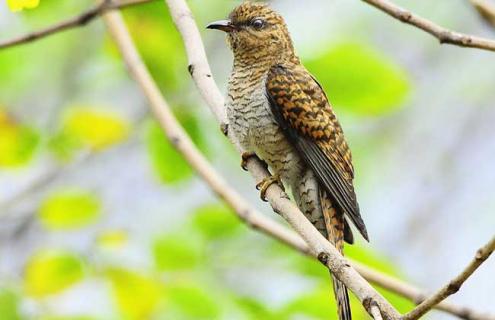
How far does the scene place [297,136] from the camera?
4.46m

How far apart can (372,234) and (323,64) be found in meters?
5.68

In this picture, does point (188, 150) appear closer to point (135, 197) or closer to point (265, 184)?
point (265, 184)

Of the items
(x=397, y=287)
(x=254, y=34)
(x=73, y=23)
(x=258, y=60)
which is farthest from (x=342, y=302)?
(x=254, y=34)

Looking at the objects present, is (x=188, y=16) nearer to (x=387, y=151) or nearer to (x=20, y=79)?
(x=20, y=79)

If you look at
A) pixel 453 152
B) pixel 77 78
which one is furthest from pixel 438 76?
pixel 77 78

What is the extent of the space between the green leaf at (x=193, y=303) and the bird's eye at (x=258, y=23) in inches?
58.4

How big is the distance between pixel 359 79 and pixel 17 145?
1.63 meters

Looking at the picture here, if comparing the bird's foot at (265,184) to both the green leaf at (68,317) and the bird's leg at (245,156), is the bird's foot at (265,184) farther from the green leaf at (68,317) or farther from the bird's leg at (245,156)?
the green leaf at (68,317)

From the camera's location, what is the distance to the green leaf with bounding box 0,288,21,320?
12.6ft

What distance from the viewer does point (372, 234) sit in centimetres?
946

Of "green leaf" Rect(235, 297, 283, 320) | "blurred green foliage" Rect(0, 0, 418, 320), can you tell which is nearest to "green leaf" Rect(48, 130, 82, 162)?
"blurred green foliage" Rect(0, 0, 418, 320)

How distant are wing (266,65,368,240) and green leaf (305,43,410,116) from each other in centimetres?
47

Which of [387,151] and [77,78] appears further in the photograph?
[387,151]

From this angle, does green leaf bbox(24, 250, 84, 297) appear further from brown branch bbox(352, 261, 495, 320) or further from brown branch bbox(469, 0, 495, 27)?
brown branch bbox(469, 0, 495, 27)
